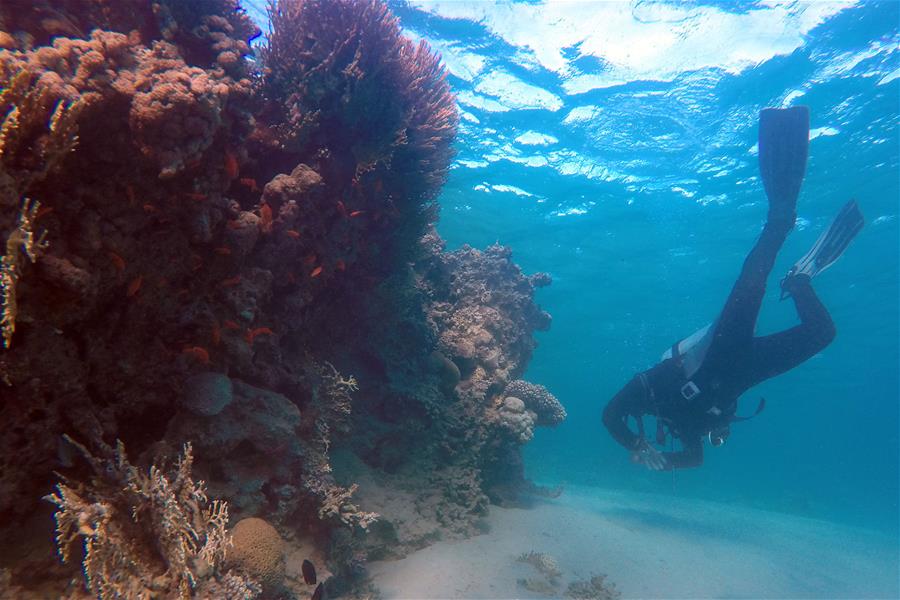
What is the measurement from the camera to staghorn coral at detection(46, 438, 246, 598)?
3.02 metres

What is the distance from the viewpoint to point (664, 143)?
16.3 metres

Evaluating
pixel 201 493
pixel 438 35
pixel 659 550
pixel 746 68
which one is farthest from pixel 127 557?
pixel 746 68

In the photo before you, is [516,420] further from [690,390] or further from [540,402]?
[690,390]

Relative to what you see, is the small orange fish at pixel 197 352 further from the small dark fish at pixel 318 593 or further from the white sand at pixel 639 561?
the white sand at pixel 639 561

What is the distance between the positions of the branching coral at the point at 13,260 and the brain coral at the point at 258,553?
2.35 metres

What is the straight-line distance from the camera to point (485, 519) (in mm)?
7902

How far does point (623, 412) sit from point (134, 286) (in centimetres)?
937

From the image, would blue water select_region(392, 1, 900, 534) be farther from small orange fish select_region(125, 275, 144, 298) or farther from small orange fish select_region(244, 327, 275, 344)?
small orange fish select_region(125, 275, 144, 298)

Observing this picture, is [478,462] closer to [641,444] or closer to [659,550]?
[641,444]

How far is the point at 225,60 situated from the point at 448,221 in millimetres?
22017

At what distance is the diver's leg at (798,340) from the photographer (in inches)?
333

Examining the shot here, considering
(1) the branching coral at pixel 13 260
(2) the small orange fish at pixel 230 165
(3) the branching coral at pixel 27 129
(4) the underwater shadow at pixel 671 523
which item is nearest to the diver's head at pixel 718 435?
(4) the underwater shadow at pixel 671 523

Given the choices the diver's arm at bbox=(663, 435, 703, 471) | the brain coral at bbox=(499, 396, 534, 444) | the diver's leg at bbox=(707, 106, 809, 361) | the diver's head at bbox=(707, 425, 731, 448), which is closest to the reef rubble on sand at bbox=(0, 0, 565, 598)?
the brain coral at bbox=(499, 396, 534, 444)

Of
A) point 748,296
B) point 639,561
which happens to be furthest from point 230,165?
point 639,561
